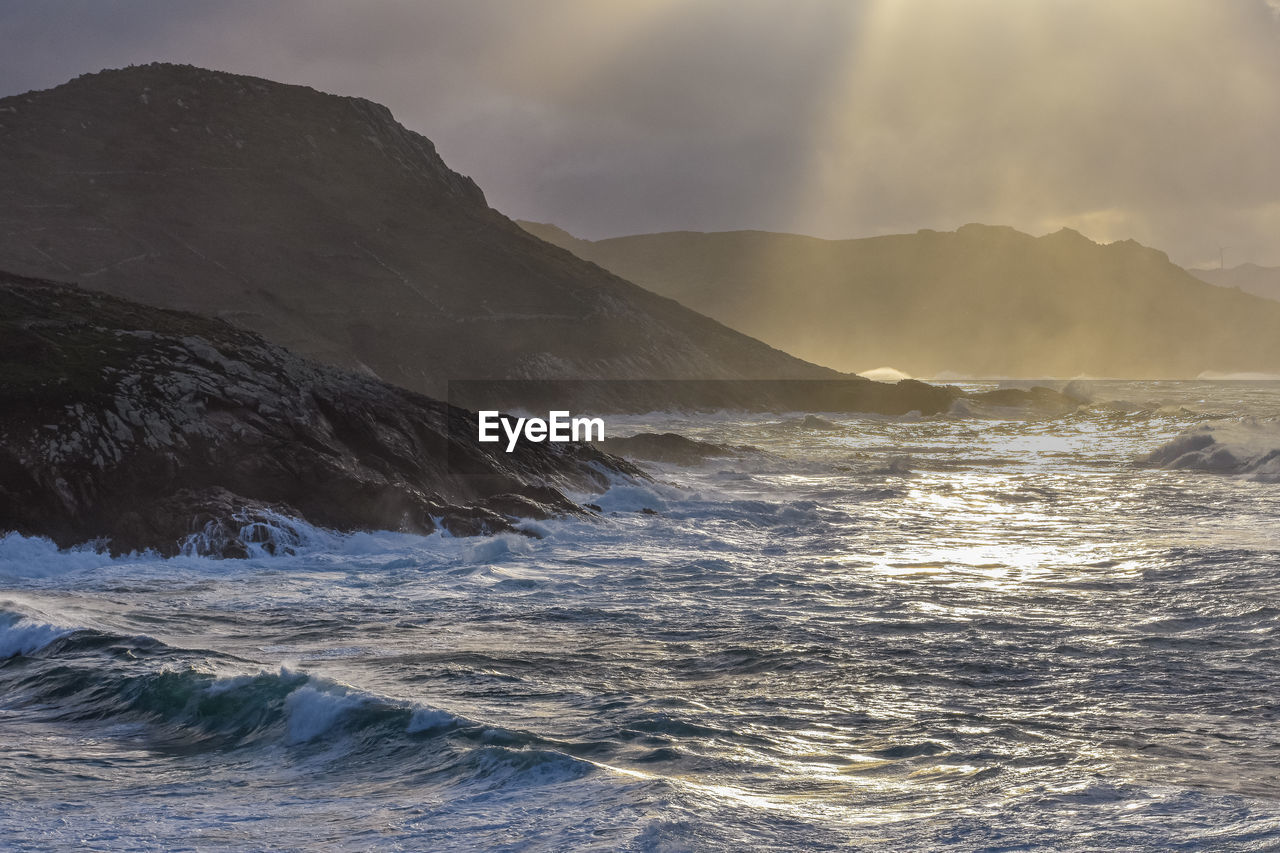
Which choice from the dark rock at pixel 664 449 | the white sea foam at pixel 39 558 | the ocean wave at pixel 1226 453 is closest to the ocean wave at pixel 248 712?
the white sea foam at pixel 39 558

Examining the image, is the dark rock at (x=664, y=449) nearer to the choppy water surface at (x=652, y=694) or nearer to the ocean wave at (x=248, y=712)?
the choppy water surface at (x=652, y=694)

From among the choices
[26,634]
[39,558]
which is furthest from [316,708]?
[39,558]

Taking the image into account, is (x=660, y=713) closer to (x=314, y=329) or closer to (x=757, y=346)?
(x=314, y=329)

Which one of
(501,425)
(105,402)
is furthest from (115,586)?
(501,425)

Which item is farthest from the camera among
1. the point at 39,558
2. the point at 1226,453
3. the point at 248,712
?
the point at 1226,453

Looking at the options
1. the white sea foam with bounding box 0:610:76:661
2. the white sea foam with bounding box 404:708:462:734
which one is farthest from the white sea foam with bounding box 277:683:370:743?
the white sea foam with bounding box 0:610:76:661

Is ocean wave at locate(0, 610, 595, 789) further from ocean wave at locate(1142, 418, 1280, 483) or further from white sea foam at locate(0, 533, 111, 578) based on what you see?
ocean wave at locate(1142, 418, 1280, 483)

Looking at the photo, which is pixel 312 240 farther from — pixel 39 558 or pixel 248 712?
pixel 248 712
